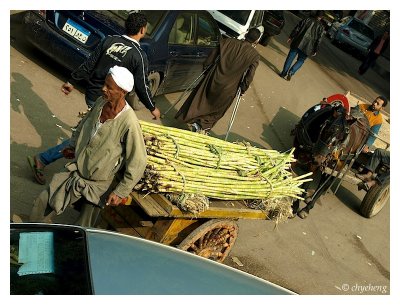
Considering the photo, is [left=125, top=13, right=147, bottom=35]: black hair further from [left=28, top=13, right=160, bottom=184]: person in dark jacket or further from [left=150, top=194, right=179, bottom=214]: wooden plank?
[left=150, top=194, right=179, bottom=214]: wooden plank

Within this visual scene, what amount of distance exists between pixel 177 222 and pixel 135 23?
2.15m

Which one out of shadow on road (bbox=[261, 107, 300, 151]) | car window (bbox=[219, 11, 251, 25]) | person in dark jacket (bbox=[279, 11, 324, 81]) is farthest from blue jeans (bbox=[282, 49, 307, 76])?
shadow on road (bbox=[261, 107, 300, 151])

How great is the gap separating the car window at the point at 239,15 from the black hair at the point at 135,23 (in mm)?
8636

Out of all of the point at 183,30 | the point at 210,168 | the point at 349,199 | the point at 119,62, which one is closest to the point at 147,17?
the point at 183,30

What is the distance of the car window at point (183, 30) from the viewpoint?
9086 mm

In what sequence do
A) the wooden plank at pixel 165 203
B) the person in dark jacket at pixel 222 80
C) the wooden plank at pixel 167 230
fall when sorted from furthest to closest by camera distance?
1. the person in dark jacket at pixel 222 80
2. the wooden plank at pixel 167 230
3. the wooden plank at pixel 165 203

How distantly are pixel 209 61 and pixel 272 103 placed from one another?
512 centimetres

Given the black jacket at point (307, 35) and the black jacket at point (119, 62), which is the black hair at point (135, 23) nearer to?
the black jacket at point (119, 62)

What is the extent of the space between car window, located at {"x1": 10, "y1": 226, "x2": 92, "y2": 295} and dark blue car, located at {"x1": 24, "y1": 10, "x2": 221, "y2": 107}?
5.18 metres

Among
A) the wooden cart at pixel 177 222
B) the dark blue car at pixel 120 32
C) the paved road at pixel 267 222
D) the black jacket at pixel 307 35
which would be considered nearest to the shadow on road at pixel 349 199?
the paved road at pixel 267 222

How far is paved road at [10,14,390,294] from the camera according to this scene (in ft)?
21.9

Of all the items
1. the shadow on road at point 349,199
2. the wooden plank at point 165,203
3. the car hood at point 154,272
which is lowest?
the shadow on road at point 349,199

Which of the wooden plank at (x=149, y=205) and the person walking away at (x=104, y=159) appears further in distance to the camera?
the wooden plank at (x=149, y=205)

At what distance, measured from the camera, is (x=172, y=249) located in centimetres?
382
